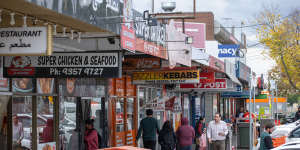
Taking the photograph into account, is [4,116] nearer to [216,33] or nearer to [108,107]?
[108,107]

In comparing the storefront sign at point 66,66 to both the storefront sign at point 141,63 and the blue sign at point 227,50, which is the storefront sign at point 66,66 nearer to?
the storefront sign at point 141,63

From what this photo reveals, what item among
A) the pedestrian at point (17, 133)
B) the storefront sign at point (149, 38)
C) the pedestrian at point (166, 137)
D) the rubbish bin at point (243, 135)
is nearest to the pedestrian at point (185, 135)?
the pedestrian at point (166, 137)

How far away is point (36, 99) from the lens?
34.1 feet

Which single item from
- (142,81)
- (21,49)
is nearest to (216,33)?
(142,81)

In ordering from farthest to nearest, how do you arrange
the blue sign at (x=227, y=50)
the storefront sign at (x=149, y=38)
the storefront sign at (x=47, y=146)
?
the blue sign at (x=227, y=50) < the storefront sign at (x=47, y=146) < the storefront sign at (x=149, y=38)

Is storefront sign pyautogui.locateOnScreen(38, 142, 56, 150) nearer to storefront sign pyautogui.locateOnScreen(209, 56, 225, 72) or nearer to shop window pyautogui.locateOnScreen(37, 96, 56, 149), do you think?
shop window pyautogui.locateOnScreen(37, 96, 56, 149)

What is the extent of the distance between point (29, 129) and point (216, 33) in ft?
110

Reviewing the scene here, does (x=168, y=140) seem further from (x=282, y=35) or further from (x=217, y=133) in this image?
(x=282, y=35)

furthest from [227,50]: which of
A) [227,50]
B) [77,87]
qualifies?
[77,87]

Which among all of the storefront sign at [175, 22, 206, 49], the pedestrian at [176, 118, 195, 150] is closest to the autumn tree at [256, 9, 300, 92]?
the storefront sign at [175, 22, 206, 49]

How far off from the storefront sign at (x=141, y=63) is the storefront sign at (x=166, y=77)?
142cm

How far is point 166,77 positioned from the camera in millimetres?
15602

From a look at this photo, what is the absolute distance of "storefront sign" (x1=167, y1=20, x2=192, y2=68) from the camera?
40.1ft

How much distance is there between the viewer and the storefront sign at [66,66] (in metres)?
8.95
